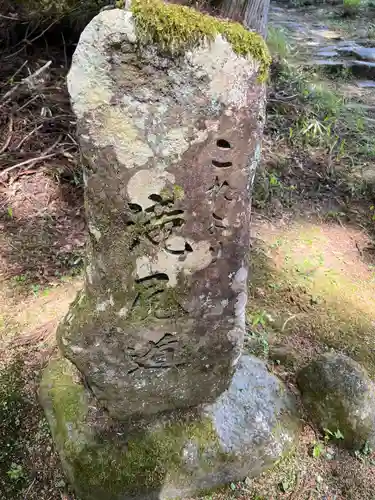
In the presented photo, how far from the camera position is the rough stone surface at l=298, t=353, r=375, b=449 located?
2.19 m

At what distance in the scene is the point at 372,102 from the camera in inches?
240

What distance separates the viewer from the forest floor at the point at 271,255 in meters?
2.12

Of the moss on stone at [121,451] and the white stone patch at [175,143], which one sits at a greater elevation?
the white stone patch at [175,143]

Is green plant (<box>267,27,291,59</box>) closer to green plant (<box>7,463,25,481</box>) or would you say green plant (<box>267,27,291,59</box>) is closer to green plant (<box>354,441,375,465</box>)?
green plant (<box>354,441,375,465</box>)

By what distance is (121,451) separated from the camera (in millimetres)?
1948

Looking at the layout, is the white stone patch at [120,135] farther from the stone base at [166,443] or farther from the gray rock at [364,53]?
the gray rock at [364,53]

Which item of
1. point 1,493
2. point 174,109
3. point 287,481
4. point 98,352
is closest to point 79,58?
point 174,109

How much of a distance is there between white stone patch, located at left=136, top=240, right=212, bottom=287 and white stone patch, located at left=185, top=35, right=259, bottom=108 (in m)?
0.51

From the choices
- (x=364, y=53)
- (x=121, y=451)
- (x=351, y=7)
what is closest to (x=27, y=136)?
(x=121, y=451)

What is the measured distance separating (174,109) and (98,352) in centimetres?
99

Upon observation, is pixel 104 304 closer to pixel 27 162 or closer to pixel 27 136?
pixel 27 162

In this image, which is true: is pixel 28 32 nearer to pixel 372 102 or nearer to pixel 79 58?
pixel 79 58

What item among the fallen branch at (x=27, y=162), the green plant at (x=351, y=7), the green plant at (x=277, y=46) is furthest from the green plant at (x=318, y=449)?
the green plant at (x=351, y=7)

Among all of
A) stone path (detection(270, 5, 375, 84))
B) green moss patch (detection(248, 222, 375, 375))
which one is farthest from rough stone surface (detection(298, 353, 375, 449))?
stone path (detection(270, 5, 375, 84))
